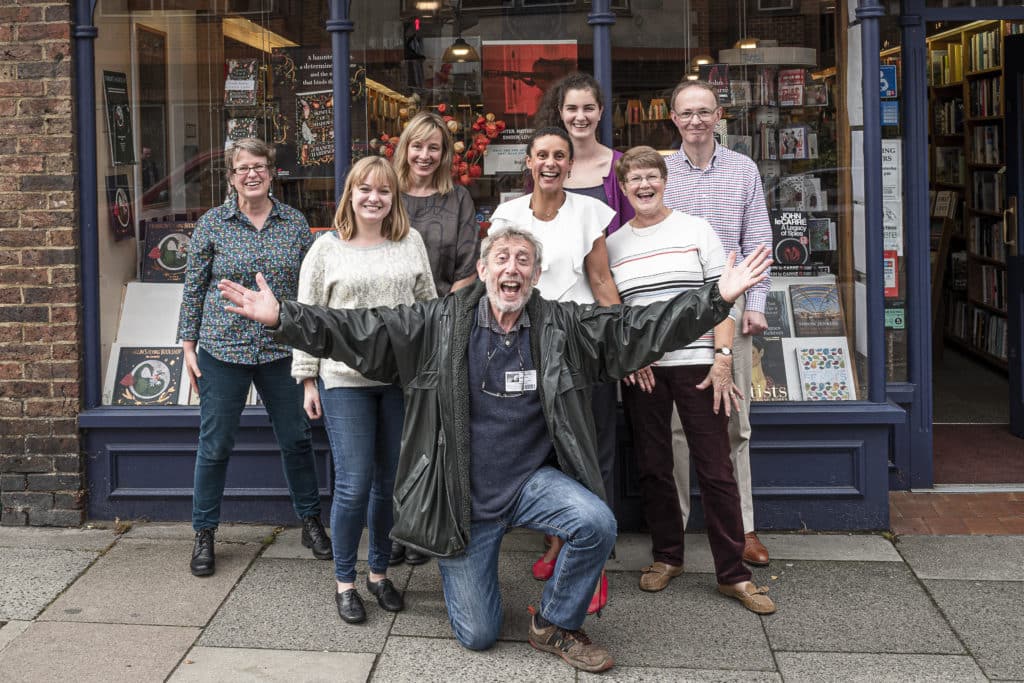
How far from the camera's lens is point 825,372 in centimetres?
607

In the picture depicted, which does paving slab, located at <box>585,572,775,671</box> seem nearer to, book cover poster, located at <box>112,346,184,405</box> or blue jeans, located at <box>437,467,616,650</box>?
blue jeans, located at <box>437,467,616,650</box>

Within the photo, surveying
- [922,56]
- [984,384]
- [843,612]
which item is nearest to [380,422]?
[843,612]

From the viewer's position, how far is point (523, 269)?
4.33 meters

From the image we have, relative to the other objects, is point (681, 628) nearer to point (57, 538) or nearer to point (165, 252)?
point (57, 538)

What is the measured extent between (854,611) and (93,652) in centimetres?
289

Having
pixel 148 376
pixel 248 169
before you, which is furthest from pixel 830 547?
pixel 148 376

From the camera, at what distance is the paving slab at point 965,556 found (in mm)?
5254

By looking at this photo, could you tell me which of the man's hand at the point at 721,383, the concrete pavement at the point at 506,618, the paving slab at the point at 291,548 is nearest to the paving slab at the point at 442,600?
the concrete pavement at the point at 506,618

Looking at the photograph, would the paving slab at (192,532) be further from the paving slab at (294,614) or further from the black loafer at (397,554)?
the black loafer at (397,554)

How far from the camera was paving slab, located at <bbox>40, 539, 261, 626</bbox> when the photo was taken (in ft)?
15.9

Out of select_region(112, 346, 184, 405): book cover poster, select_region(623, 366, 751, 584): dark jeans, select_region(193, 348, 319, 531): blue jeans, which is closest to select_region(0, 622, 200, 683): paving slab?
select_region(193, 348, 319, 531): blue jeans

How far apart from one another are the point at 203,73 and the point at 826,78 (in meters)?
3.16

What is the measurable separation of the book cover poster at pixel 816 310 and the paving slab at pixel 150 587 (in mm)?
2888

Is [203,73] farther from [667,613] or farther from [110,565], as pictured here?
[667,613]
